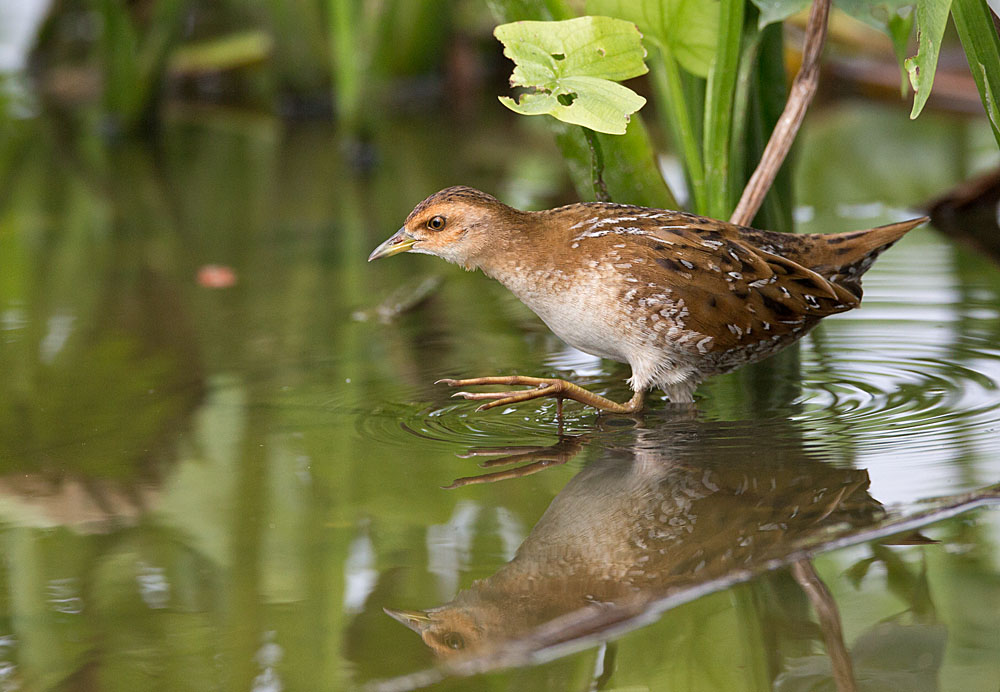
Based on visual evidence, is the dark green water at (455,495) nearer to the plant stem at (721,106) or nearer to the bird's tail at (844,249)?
the bird's tail at (844,249)

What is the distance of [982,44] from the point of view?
239 centimetres

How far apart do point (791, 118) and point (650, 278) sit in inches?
21.3

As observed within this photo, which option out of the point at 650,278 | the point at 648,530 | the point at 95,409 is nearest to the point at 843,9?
the point at 650,278

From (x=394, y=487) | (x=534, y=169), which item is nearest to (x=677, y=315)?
(x=394, y=487)

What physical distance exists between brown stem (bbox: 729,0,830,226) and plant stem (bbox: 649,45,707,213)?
0.42 feet

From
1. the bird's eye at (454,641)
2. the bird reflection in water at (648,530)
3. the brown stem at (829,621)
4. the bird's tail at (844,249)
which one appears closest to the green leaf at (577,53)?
the bird's tail at (844,249)

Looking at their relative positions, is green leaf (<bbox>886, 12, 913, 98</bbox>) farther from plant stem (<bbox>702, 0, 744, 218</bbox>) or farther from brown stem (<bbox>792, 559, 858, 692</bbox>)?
brown stem (<bbox>792, 559, 858, 692</bbox>)

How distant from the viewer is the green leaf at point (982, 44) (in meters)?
2.38

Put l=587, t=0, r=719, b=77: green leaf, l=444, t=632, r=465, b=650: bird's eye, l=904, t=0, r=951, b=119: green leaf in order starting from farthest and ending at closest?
l=587, t=0, r=719, b=77: green leaf → l=904, t=0, r=951, b=119: green leaf → l=444, t=632, r=465, b=650: bird's eye

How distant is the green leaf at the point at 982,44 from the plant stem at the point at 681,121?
0.64m

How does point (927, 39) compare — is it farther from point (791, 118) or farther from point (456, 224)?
point (456, 224)

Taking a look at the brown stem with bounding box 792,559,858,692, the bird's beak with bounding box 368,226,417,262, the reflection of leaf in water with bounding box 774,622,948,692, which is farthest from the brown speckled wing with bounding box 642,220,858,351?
the reflection of leaf in water with bounding box 774,622,948,692

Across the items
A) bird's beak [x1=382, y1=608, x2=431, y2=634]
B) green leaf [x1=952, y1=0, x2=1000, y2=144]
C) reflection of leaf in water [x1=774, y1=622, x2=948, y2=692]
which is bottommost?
reflection of leaf in water [x1=774, y1=622, x2=948, y2=692]

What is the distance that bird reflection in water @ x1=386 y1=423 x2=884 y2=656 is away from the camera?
6.00 feet
